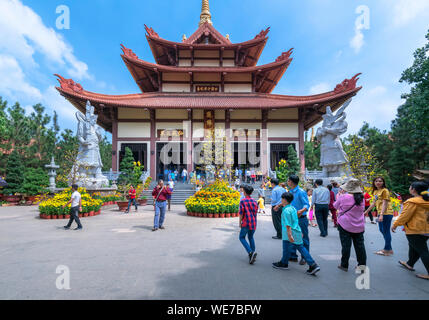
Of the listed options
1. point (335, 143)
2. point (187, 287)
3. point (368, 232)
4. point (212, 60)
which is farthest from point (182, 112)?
point (187, 287)

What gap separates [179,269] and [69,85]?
1746cm

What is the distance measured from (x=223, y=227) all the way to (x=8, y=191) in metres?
15.6

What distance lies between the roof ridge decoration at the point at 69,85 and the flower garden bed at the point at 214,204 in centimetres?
1303

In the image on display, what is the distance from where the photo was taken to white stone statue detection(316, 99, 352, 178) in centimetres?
982

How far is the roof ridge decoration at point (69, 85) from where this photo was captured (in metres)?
15.6

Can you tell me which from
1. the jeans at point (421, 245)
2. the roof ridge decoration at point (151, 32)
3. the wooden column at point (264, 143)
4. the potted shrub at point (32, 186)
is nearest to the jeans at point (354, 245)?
the jeans at point (421, 245)

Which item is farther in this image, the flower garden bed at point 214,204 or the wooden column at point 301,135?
the wooden column at point 301,135

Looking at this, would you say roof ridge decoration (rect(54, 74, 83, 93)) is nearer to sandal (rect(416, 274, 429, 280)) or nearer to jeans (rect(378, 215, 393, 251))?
jeans (rect(378, 215, 393, 251))

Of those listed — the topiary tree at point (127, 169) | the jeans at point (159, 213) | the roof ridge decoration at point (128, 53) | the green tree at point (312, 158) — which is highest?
the roof ridge decoration at point (128, 53)

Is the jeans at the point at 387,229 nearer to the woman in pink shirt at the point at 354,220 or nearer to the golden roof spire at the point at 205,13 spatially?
the woman in pink shirt at the point at 354,220

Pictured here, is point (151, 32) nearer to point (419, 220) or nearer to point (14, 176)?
point (14, 176)

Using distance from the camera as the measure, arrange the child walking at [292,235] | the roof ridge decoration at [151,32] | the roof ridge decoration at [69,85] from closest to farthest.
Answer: the child walking at [292,235]
the roof ridge decoration at [69,85]
the roof ridge decoration at [151,32]

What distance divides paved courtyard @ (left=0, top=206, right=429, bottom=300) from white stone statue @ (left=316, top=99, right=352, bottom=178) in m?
4.62
